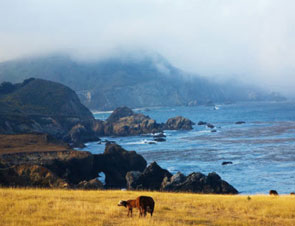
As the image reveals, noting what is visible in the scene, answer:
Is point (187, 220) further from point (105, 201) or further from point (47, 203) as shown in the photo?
point (47, 203)

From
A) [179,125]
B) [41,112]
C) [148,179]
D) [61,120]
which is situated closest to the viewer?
[148,179]

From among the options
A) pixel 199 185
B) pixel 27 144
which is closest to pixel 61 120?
pixel 27 144

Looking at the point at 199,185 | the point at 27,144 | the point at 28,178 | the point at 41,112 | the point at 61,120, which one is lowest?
the point at 199,185

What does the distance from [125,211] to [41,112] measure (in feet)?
509

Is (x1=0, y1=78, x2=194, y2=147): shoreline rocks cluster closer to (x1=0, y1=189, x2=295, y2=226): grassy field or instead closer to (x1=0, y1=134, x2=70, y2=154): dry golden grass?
(x1=0, y1=134, x2=70, y2=154): dry golden grass

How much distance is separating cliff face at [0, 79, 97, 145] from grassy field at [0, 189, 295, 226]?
10042 centimetres

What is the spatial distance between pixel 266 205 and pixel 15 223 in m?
13.3

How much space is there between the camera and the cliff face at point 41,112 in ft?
418

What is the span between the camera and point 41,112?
549 feet

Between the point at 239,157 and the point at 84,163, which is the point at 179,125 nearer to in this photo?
the point at 239,157

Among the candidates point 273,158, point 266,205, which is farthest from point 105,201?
point 273,158

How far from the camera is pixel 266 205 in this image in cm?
2189

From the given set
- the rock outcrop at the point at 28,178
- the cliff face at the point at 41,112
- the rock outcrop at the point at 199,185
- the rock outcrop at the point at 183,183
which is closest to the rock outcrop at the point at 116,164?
the rock outcrop at the point at 183,183

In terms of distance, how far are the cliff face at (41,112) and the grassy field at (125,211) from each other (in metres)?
100
